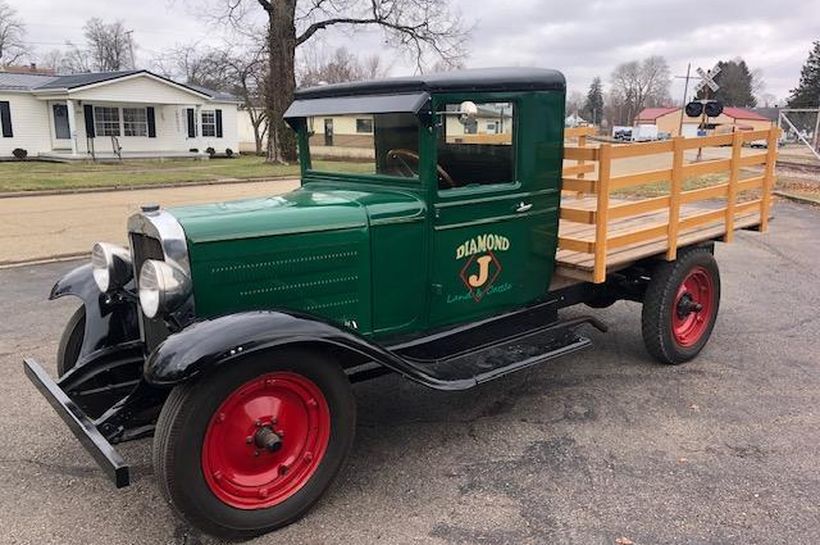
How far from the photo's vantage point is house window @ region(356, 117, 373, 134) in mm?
3682

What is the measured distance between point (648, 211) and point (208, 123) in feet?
92.5

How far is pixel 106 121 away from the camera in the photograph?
25.8m

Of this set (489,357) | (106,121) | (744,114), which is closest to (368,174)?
(489,357)

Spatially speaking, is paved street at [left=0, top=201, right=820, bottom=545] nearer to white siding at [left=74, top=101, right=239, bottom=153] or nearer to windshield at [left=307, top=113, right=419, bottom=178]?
windshield at [left=307, top=113, right=419, bottom=178]

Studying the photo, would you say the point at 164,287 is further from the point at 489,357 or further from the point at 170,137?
the point at 170,137

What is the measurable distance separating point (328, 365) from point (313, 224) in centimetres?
71

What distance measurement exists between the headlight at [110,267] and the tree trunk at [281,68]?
20.5m

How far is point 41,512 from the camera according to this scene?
9.53 ft

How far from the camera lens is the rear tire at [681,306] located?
4594 millimetres

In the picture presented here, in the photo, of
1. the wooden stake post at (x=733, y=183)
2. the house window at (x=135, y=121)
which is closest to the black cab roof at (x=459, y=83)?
the wooden stake post at (x=733, y=183)

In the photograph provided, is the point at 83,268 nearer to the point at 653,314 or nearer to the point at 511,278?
the point at 511,278

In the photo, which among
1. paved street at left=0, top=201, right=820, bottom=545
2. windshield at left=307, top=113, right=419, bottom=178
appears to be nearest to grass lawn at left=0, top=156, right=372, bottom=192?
paved street at left=0, top=201, right=820, bottom=545

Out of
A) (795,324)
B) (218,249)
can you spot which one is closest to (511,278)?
(218,249)

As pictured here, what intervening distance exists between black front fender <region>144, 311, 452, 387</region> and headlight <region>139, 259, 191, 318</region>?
19cm
